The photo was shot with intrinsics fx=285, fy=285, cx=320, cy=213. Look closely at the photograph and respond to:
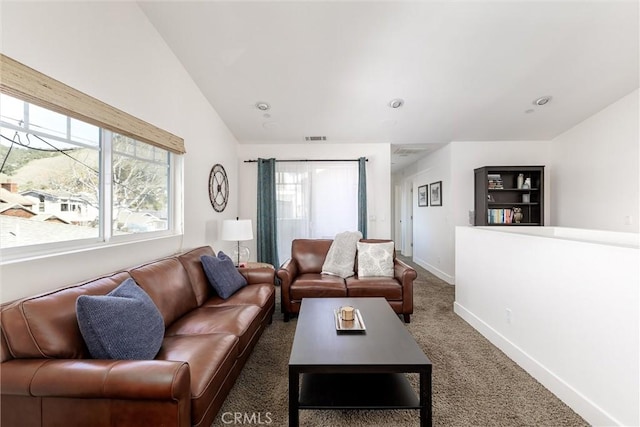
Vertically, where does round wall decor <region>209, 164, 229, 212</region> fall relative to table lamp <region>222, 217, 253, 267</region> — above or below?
above

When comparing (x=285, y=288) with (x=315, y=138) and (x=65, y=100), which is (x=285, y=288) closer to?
(x=65, y=100)

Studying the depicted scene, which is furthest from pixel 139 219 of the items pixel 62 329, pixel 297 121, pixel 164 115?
pixel 297 121

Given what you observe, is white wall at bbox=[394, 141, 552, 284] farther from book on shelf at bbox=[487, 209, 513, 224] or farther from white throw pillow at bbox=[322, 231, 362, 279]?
white throw pillow at bbox=[322, 231, 362, 279]

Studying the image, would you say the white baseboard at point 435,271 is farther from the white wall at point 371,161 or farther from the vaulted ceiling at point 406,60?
the vaulted ceiling at point 406,60

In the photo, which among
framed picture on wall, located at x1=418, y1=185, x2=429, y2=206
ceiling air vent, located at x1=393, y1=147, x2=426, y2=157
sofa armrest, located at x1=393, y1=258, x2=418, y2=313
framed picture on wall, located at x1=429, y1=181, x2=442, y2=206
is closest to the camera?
sofa armrest, located at x1=393, y1=258, x2=418, y2=313

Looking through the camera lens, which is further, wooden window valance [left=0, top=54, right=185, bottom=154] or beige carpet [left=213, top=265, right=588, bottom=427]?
beige carpet [left=213, top=265, right=588, bottom=427]

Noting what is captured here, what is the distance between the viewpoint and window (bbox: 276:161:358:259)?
469cm

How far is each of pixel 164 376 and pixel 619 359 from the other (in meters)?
2.23

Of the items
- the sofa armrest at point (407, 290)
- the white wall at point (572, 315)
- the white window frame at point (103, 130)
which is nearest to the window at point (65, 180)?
the white window frame at point (103, 130)

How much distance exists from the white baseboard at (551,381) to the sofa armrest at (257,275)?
2.16 m

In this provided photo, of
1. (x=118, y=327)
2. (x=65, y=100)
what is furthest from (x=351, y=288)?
(x=65, y=100)

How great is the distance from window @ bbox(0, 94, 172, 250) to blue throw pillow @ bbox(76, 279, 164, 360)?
623mm

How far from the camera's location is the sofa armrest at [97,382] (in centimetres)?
113

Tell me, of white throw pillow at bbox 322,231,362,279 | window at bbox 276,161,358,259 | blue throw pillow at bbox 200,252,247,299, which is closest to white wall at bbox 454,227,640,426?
white throw pillow at bbox 322,231,362,279
